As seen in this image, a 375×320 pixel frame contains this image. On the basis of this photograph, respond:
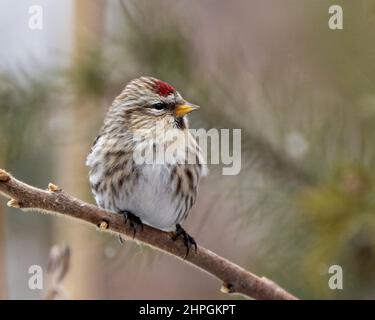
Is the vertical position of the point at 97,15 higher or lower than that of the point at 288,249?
higher

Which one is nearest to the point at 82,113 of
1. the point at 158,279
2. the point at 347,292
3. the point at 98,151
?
the point at 98,151

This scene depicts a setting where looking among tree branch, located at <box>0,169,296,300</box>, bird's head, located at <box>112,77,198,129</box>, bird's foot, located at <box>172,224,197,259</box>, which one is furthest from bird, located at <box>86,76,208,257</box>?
tree branch, located at <box>0,169,296,300</box>

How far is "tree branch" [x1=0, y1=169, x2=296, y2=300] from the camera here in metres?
0.88

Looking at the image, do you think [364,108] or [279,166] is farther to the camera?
[279,166]

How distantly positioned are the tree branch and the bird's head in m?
0.36

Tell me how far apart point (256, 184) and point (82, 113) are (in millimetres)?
358

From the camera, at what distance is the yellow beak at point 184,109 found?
127 centimetres

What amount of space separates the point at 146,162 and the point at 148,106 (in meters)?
0.13

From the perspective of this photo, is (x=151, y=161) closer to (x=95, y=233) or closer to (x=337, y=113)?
(x=95, y=233)

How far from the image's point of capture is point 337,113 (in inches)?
52.1

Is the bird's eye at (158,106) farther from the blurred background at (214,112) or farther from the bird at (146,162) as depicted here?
the blurred background at (214,112)

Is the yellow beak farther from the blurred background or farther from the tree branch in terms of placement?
the tree branch

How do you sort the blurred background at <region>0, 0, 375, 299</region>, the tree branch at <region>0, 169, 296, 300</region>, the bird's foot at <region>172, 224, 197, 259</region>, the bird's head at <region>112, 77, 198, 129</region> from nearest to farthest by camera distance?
the tree branch at <region>0, 169, 296, 300</region>
the bird's foot at <region>172, 224, 197, 259</region>
the blurred background at <region>0, 0, 375, 299</region>
the bird's head at <region>112, 77, 198, 129</region>
